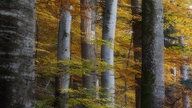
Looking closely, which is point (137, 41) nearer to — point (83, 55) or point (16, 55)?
point (83, 55)

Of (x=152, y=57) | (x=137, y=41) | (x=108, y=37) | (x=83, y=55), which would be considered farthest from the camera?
(x=137, y=41)

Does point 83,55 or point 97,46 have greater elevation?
point 97,46

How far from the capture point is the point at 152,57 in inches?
249

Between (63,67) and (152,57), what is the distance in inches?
85.5

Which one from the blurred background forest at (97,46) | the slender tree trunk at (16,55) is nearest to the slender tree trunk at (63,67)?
the blurred background forest at (97,46)

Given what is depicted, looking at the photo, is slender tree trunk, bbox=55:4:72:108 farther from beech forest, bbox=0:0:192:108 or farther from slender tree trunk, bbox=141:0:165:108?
slender tree trunk, bbox=141:0:165:108

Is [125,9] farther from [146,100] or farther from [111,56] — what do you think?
[146,100]

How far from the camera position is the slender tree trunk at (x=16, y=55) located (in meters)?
1.52

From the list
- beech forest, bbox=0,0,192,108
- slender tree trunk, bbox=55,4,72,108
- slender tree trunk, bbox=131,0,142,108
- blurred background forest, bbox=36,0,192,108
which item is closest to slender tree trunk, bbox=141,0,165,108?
beech forest, bbox=0,0,192,108

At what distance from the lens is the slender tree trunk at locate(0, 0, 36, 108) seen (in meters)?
1.52

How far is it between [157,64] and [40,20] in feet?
27.4

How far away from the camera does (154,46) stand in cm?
635

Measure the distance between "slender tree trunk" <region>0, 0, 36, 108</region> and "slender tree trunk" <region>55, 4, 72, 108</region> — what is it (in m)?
5.23

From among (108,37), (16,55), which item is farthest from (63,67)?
(16,55)
